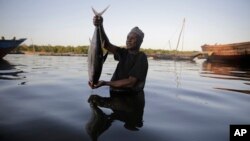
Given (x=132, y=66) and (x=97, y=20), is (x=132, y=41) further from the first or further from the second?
(x=97, y=20)

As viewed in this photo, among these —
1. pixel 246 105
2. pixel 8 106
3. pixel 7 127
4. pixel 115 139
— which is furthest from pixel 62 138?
pixel 246 105

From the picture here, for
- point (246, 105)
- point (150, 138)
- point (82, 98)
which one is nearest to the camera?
point (150, 138)

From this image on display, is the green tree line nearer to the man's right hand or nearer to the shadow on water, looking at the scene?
the shadow on water

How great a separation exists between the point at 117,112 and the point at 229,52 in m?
27.6

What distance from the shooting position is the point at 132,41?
4871 millimetres

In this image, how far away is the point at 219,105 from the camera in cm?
531

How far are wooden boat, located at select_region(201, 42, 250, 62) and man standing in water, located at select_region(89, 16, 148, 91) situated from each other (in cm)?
2429

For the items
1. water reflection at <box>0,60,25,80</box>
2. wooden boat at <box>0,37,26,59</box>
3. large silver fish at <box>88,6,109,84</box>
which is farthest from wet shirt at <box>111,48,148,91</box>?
wooden boat at <box>0,37,26,59</box>

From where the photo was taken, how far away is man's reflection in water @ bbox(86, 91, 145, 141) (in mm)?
3188

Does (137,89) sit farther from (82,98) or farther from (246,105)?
(246,105)

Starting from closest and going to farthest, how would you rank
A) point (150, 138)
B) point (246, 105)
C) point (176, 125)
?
point (150, 138) → point (176, 125) → point (246, 105)

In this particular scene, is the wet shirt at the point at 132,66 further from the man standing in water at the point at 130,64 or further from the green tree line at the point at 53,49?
the green tree line at the point at 53,49

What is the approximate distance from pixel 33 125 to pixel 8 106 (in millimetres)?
1357

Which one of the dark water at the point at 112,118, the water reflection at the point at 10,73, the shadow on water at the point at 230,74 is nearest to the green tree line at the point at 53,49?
the shadow on water at the point at 230,74
